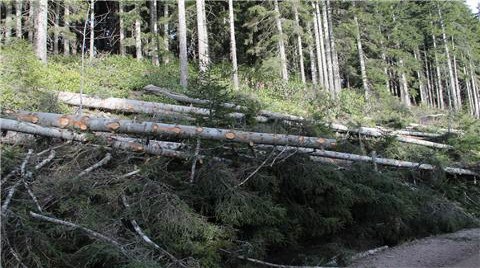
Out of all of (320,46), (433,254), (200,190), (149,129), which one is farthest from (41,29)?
(320,46)

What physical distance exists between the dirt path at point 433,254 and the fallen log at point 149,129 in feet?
8.47

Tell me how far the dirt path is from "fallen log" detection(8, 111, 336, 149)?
8.47 ft

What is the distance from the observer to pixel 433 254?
7977 mm

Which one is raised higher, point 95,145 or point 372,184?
point 95,145

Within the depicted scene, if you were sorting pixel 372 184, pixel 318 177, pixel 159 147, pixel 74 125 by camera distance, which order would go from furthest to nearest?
pixel 372 184 < pixel 318 177 < pixel 159 147 < pixel 74 125

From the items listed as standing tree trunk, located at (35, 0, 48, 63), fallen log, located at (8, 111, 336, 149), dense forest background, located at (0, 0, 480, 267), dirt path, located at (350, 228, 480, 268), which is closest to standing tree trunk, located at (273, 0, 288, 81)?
dense forest background, located at (0, 0, 480, 267)

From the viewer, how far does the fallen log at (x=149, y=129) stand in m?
6.06

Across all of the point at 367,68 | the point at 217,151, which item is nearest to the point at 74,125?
the point at 217,151

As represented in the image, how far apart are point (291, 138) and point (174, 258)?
2.91 metres

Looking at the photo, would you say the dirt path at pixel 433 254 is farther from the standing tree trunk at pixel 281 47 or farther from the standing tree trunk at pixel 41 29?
the standing tree trunk at pixel 281 47

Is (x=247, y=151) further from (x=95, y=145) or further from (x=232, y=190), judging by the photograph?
(x=95, y=145)

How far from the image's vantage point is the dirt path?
7.22 meters

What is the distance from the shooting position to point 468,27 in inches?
2055

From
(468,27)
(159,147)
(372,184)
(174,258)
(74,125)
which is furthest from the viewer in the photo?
(468,27)
